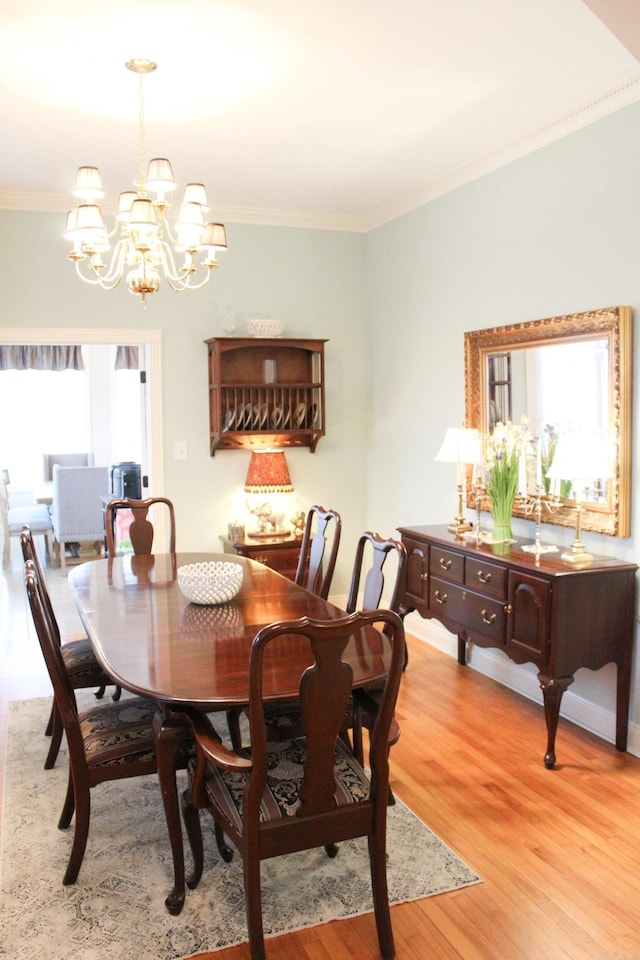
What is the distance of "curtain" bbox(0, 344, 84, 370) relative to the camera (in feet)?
32.7

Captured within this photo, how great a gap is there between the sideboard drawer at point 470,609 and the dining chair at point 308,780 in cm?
146

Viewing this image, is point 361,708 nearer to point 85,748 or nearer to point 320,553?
point 85,748

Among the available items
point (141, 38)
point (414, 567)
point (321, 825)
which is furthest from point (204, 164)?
point (321, 825)

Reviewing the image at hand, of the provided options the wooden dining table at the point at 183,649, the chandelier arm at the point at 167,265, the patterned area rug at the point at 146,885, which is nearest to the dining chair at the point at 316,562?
the wooden dining table at the point at 183,649

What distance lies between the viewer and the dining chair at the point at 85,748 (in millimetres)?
2463

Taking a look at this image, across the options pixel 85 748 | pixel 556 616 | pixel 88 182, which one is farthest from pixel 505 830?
pixel 88 182

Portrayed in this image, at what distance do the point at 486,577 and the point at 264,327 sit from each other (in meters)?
2.38

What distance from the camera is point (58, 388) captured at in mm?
10375

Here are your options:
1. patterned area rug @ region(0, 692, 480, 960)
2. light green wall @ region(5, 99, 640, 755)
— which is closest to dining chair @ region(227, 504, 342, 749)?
patterned area rug @ region(0, 692, 480, 960)

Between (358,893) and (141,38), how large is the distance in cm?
296

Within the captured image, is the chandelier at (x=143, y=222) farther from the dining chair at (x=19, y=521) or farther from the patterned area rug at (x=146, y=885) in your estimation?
the dining chair at (x=19, y=521)

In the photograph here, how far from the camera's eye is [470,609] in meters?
3.84

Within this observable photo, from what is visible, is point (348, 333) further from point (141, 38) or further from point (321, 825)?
point (321, 825)

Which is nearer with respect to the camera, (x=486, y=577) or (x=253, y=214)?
(x=486, y=577)
